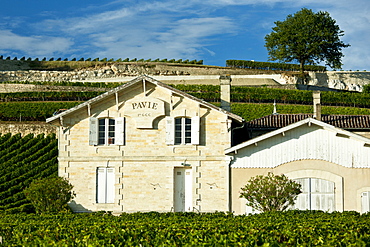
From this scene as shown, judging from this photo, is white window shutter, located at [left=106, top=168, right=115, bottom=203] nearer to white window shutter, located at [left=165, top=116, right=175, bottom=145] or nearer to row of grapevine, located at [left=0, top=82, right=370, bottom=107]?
white window shutter, located at [left=165, top=116, right=175, bottom=145]

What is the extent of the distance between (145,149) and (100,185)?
2.28m

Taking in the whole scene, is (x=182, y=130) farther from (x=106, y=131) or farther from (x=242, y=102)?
(x=242, y=102)

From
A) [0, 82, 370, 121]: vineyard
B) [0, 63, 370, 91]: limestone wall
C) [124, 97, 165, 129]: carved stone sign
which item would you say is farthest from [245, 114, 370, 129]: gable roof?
[0, 63, 370, 91]: limestone wall

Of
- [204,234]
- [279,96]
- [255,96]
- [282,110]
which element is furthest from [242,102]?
[204,234]

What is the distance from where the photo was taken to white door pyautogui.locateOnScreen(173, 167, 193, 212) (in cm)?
2233

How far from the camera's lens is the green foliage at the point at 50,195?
20547mm

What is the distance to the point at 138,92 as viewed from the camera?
2292 centimetres

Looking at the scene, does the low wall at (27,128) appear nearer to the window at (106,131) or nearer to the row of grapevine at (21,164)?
the row of grapevine at (21,164)

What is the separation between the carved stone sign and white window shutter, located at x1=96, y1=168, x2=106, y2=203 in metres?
2.32

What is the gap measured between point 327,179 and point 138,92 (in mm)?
8123

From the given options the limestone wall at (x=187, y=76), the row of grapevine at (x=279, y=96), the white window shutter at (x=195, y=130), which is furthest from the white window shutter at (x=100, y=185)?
the limestone wall at (x=187, y=76)

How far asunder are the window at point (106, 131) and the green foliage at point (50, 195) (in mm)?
2424

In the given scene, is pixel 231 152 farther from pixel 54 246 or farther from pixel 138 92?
pixel 54 246

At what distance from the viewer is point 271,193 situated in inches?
771
